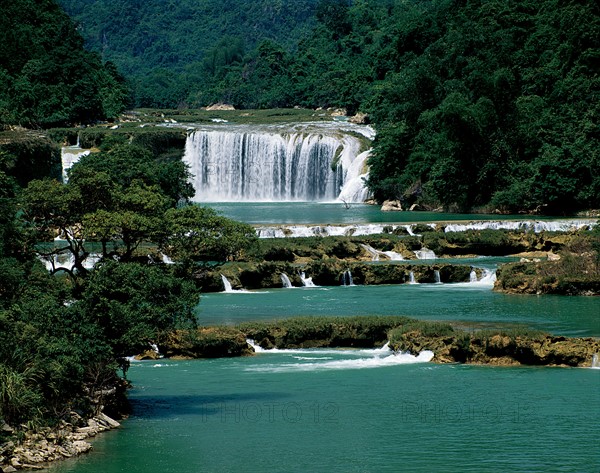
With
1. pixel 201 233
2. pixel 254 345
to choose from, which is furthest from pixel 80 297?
pixel 254 345

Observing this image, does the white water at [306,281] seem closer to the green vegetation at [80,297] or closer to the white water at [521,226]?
the white water at [521,226]

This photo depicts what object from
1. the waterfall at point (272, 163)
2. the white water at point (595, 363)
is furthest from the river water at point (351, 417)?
the waterfall at point (272, 163)

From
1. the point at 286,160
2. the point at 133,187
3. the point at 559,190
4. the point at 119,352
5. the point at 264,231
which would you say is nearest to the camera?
the point at 119,352

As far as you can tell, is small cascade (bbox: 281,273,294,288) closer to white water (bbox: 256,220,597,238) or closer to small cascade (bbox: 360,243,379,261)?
small cascade (bbox: 360,243,379,261)

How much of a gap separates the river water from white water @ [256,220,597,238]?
66.0 ft

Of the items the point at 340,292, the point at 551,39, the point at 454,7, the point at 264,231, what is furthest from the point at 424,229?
the point at 454,7

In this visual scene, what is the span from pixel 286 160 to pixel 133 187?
5492cm

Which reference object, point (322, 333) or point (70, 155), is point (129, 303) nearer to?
point (322, 333)

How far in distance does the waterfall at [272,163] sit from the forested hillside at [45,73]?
35.4ft

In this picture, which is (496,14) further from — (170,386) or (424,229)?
(170,386)

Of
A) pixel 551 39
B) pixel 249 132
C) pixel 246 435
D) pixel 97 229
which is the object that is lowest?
pixel 246 435

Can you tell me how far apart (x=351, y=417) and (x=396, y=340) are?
6523 millimetres

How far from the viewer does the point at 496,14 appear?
7800cm

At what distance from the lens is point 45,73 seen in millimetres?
88375
